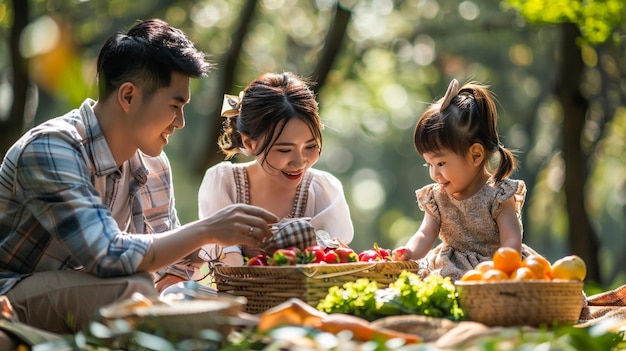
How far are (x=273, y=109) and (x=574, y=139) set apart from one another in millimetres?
5808

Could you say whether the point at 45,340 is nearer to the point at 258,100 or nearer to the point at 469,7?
the point at 258,100

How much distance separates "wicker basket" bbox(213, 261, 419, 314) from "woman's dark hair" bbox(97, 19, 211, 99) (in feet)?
3.36

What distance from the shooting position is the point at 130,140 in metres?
4.71

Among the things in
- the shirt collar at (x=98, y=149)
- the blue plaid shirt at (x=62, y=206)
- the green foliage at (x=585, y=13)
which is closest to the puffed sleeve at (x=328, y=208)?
the blue plaid shirt at (x=62, y=206)

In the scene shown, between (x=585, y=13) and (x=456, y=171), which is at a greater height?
(x=585, y=13)

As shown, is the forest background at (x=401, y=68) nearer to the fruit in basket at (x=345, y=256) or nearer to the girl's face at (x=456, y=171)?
the girl's face at (x=456, y=171)

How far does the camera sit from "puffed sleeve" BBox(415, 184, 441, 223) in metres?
5.41

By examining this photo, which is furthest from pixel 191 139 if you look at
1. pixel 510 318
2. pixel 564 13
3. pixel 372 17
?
pixel 510 318

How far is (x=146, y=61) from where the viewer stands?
15.4 feet

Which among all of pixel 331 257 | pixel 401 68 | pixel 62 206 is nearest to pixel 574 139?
pixel 331 257

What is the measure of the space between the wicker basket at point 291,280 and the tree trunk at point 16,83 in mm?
5851

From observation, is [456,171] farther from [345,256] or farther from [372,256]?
[345,256]

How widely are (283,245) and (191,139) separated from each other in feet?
83.7

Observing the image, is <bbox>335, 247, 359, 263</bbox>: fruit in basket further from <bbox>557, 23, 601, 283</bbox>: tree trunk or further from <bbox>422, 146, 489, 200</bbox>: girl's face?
<bbox>557, 23, 601, 283</bbox>: tree trunk
